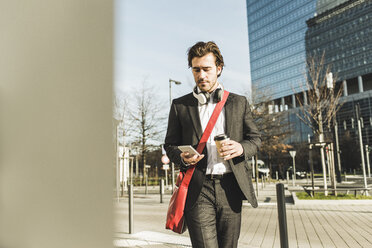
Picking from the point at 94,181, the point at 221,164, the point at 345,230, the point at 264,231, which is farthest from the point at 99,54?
the point at 345,230

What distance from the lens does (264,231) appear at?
22.9 feet

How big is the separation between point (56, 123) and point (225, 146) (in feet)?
3.24

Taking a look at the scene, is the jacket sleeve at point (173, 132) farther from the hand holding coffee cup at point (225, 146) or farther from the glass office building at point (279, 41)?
the glass office building at point (279, 41)

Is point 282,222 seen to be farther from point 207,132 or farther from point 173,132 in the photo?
point 173,132

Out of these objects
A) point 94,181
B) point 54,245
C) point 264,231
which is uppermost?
point 94,181

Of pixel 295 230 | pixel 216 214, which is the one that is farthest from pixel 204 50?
pixel 295 230

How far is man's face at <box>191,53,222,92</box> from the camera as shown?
90.1 inches

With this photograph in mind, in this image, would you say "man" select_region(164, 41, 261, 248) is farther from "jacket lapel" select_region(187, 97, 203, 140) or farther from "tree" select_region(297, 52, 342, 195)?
"tree" select_region(297, 52, 342, 195)

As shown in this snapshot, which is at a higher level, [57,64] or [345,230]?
[57,64]

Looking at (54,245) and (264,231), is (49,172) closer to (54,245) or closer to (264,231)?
(54,245)

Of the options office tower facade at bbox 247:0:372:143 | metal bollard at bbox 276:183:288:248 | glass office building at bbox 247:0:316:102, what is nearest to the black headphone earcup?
metal bollard at bbox 276:183:288:248

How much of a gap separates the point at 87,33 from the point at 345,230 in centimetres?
697

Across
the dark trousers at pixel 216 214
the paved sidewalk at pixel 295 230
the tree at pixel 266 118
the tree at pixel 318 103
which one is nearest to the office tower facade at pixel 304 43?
the tree at pixel 266 118

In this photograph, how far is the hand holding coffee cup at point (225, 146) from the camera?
6.47 feet
